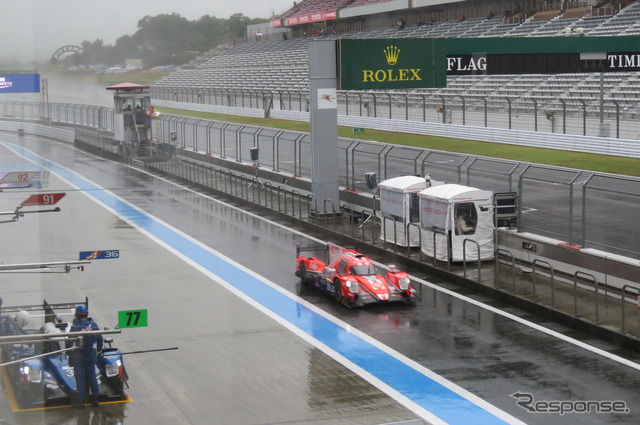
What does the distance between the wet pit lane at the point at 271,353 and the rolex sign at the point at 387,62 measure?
5396mm

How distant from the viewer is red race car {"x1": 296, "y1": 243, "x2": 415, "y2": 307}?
18422 millimetres

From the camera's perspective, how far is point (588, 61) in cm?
2753

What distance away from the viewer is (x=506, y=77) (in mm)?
52594

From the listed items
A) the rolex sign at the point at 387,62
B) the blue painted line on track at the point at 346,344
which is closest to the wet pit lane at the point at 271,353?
the blue painted line on track at the point at 346,344

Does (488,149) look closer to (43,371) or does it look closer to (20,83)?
(43,371)

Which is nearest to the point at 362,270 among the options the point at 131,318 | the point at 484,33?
the point at 131,318

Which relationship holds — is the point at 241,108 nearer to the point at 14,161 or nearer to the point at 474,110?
the point at 474,110

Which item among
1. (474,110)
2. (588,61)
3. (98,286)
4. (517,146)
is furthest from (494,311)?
(474,110)

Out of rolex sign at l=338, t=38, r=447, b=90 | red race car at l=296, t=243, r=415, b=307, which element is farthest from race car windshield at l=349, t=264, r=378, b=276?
rolex sign at l=338, t=38, r=447, b=90

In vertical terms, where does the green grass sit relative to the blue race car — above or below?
above

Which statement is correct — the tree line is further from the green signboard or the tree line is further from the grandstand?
the grandstand

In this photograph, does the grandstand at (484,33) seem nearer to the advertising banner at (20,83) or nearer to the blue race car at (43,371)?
the blue race car at (43,371)

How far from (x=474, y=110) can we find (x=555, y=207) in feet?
71.1

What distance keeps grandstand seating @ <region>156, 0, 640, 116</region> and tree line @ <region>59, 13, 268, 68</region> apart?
18.7 m
